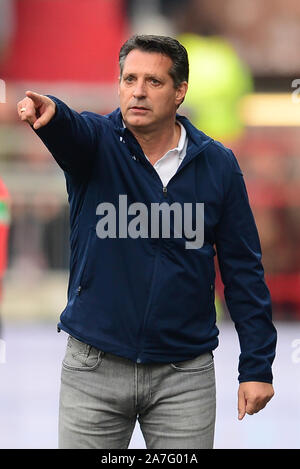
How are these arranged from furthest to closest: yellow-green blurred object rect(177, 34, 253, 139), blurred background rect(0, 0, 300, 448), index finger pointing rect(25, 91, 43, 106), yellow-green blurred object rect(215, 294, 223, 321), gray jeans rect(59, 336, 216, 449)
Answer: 1. blurred background rect(0, 0, 300, 448)
2. yellow-green blurred object rect(215, 294, 223, 321)
3. yellow-green blurred object rect(177, 34, 253, 139)
4. gray jeans rect(59, 336, 216, 449)
5. index finger pointing rect(25, 91, 43, 106)

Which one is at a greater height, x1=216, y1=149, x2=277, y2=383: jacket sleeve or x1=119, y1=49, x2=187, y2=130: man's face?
x1=119, y1=49, x2=187, y2=130: man's face

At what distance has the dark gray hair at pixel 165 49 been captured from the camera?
9.71 feet

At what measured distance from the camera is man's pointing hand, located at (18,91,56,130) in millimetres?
2670

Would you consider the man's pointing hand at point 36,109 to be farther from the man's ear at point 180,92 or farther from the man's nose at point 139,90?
the man's ear at point 180,92

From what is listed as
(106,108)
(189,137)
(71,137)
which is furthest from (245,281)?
(106,108)

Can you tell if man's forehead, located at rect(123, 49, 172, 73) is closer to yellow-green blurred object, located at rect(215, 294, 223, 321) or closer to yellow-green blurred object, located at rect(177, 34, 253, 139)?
yellow-green blurred object, located at rect(177, 34, 253, 139)

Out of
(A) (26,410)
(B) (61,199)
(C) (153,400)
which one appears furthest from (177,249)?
(B) (61,199)

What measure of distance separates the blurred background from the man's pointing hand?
8574 millimetres

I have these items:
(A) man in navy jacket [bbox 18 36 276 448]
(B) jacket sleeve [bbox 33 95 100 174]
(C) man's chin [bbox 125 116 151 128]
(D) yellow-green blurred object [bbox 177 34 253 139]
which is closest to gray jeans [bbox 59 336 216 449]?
(A) man in navy jacket [bbox 18 36 276 448]

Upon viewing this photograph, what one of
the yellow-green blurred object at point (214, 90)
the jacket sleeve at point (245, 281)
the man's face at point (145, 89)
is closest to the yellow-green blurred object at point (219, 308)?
the yellow-green blurred object at point (214, 90)

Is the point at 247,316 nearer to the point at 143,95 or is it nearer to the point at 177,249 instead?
the point at 177,249

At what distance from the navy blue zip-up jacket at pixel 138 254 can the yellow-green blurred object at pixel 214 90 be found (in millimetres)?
7501

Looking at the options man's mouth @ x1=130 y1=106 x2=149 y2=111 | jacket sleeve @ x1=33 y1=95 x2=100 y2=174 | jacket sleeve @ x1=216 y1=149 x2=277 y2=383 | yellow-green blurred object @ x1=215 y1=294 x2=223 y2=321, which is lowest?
yellow-green blurred object @ x1=215 y1=294 x2=223 y2=321

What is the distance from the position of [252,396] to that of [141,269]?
20.4 inches
